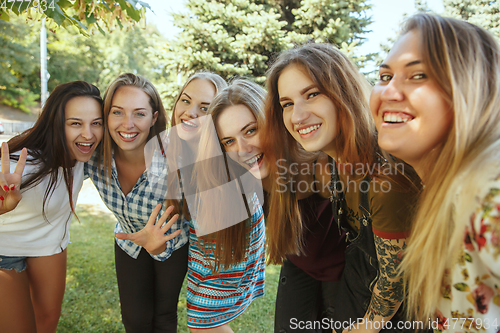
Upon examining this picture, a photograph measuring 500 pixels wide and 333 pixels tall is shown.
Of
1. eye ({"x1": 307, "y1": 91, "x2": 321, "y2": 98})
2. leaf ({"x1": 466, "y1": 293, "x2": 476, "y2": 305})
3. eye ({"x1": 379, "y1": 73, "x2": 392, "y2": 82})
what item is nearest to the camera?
leaf ({"x1": 466, "y1": 293, "x2": 476, "y2": 305})

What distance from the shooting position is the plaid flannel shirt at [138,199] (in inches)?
98.3

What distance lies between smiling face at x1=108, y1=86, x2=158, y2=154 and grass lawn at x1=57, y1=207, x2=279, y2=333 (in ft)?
4.41

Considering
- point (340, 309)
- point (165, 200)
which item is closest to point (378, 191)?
point (340, 309)

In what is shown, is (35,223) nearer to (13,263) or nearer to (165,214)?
(13,263)

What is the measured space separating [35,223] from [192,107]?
1.54 meters

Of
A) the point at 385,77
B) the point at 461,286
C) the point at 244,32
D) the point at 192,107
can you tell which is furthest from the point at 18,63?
the point at 461,286

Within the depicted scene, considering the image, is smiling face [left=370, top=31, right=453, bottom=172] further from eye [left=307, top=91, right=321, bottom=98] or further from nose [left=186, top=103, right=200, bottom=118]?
nose [left=186, top=103, right=200, bottom=118]

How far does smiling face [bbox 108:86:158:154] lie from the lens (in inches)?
96.7

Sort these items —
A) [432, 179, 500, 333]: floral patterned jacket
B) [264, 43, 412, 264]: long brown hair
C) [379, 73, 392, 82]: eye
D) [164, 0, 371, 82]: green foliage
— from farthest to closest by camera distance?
[164, 0, 371, 82]: green foliage, [264, 43, 412, 264]: long brown hair, [379, 73, 392, 82]: eye, [432, 179, 500, 333]: floral patterned jacket

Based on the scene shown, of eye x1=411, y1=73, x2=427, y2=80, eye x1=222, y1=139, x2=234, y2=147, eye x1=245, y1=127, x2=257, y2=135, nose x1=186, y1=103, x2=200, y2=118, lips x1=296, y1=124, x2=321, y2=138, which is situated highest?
eye x1=411, y1=73, x2=427, y2=80

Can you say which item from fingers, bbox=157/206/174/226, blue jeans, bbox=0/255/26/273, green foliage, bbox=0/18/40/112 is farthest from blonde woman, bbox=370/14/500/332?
green foliage, bbox=0/18/40/112

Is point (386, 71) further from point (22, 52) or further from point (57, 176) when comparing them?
point (22, 52)

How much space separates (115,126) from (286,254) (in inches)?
65.8

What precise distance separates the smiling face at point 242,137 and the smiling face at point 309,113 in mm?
452
